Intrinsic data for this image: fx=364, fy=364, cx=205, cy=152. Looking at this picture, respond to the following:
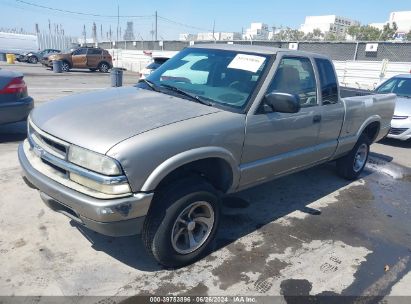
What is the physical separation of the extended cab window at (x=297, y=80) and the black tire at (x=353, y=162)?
170cm

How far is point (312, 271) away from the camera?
3.34m

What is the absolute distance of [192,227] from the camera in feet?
10.6

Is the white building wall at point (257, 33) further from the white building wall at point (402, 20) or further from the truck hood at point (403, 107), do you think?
the white building wall at point (402, 20)

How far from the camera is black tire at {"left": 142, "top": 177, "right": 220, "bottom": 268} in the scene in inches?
115

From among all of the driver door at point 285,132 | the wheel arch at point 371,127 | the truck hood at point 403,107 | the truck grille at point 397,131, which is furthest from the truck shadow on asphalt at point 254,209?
the truck hood at point 403,107

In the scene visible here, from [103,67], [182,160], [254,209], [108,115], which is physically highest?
[108,115]

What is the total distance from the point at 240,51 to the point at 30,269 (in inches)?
115

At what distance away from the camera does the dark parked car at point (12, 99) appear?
19.5 feet

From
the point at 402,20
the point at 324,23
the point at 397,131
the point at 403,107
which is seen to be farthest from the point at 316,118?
the point at 324,23

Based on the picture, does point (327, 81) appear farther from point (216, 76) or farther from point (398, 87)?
point (398, 87)

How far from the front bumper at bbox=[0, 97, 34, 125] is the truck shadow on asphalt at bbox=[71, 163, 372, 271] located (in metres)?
3.26

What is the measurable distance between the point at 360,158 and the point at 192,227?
3.80m

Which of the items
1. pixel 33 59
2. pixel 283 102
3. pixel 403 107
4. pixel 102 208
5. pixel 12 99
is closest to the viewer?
pixel 102 208

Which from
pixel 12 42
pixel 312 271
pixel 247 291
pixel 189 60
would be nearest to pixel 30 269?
pixel 247 291
